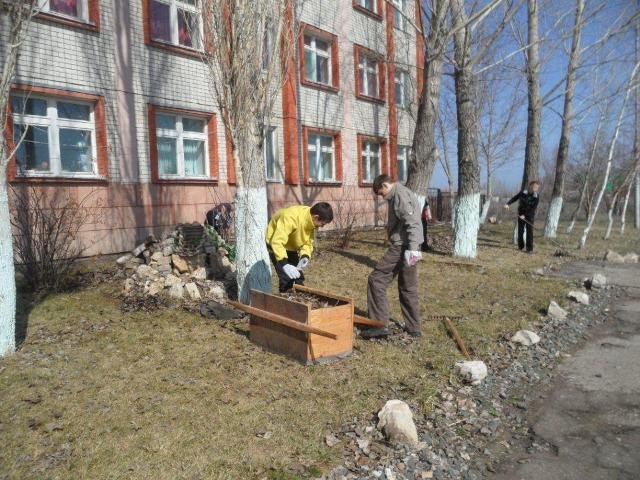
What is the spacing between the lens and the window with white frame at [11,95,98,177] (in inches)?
327

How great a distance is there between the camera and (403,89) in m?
19.4

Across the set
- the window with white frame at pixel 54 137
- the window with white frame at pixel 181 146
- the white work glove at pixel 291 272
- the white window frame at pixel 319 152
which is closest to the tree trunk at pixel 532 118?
the white window frame at pixel 319 152

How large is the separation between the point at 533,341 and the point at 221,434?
12.4ft

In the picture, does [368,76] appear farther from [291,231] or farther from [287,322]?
[287,322]

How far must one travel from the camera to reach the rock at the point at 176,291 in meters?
6.68

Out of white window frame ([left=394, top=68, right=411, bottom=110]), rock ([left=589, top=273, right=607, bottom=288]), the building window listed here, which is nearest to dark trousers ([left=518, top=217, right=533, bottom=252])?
rock ([left=589, top=273, right=607, bottom=288])

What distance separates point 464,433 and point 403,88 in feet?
58.1

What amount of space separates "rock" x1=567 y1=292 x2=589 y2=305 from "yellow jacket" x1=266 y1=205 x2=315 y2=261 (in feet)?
14.5

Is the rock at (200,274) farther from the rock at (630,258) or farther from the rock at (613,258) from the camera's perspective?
the rock at (630,258)

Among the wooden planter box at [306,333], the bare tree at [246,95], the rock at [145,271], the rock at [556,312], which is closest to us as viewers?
the wooden planter box at [306,333]

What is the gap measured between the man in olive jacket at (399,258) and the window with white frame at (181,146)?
22.4 feet

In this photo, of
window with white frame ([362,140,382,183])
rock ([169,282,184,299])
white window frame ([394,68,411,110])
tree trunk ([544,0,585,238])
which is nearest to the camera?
rock ([169,282,184,299])

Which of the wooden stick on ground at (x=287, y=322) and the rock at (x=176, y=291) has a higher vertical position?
the wooden stick on ground at (x=287, y=322)

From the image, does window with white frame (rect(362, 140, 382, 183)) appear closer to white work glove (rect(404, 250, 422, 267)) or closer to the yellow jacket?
the yellow jacket
